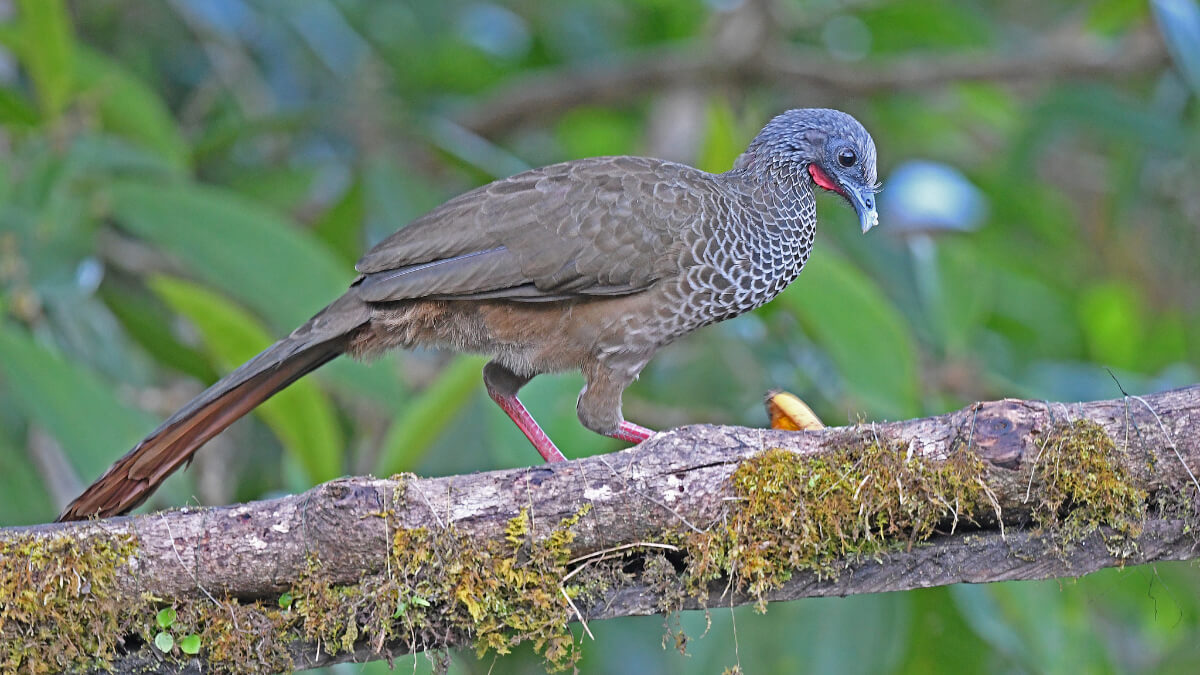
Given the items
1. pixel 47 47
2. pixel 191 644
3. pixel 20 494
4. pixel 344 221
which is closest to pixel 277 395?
pixel 20 494

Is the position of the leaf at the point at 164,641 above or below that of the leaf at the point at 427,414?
above

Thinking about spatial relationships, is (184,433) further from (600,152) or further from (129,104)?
(600,152)

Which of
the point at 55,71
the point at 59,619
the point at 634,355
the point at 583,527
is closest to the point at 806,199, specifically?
the point at 634,355

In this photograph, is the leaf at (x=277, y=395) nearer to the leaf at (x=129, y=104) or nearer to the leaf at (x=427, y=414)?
the leaf at (x=427, y=414)

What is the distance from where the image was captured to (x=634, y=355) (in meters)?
3.15

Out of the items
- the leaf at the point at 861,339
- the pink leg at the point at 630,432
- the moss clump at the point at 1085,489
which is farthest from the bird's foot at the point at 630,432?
the moss clump at the point at 1085,489

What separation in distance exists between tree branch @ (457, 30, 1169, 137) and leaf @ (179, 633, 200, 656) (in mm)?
4298

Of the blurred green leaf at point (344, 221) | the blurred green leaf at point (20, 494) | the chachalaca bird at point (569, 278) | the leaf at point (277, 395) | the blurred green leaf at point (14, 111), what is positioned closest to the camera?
the chachalaca bird at point (569, 278)

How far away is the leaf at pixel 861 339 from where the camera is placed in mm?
3861

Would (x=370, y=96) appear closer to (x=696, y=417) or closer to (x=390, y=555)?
(x=696, y=417)

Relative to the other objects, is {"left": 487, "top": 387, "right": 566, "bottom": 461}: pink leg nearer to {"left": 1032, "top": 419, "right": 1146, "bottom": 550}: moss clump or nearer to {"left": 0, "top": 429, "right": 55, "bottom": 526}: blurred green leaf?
{"left": 1032, "top": 419, "right": 1146, "bottom": 550}: moss clump

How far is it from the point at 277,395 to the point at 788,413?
1.75 metres

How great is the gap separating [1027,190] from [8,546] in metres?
5.19

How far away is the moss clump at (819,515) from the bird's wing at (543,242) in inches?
32.1
